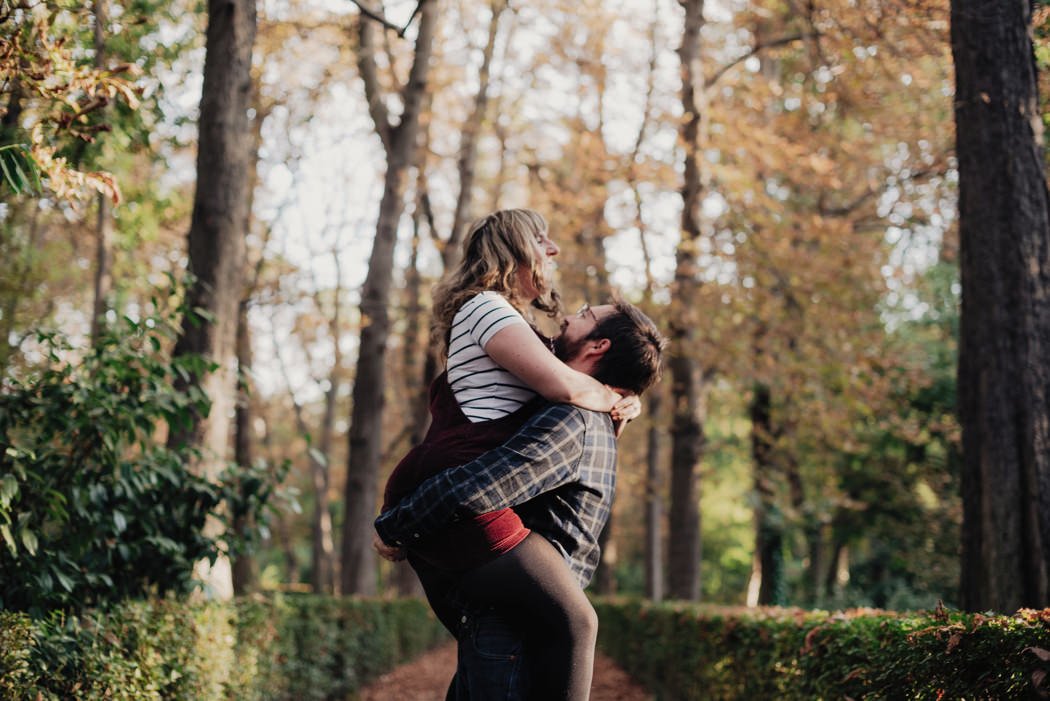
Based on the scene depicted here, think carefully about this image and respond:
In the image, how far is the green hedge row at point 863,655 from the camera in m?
3.28

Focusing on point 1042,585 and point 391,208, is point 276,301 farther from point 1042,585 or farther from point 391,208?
point 1042,585

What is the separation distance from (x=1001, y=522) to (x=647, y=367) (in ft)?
13.9

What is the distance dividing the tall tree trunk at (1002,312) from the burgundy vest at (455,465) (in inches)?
179

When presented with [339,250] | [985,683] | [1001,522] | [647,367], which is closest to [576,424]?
[647,367]

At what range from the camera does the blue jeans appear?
10.2ft

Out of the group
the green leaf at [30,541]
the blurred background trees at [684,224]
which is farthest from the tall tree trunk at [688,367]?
the green leaf at [30,541]

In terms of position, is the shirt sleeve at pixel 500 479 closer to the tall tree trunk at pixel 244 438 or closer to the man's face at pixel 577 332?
the man's face at pixel 577 332

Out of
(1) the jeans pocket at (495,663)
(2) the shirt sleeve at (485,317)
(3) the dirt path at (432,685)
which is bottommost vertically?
(3) the dirt path at (432,685)

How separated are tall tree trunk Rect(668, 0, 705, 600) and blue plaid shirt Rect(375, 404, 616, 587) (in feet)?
41.1

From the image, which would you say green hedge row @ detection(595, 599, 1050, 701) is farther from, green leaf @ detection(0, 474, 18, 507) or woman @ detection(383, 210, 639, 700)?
green leaf @ detection(0, 474, 18, 507)

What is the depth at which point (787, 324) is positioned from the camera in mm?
16906

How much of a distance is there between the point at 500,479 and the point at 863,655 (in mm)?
2402

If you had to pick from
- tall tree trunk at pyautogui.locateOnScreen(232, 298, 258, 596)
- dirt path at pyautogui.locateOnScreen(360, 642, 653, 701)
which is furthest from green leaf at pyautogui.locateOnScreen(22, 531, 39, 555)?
tall tree trunk at pyautogui.locateOnScreen(232, 298, 258, 596)

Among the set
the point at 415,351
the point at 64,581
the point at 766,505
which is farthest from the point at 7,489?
the point at 415,351
